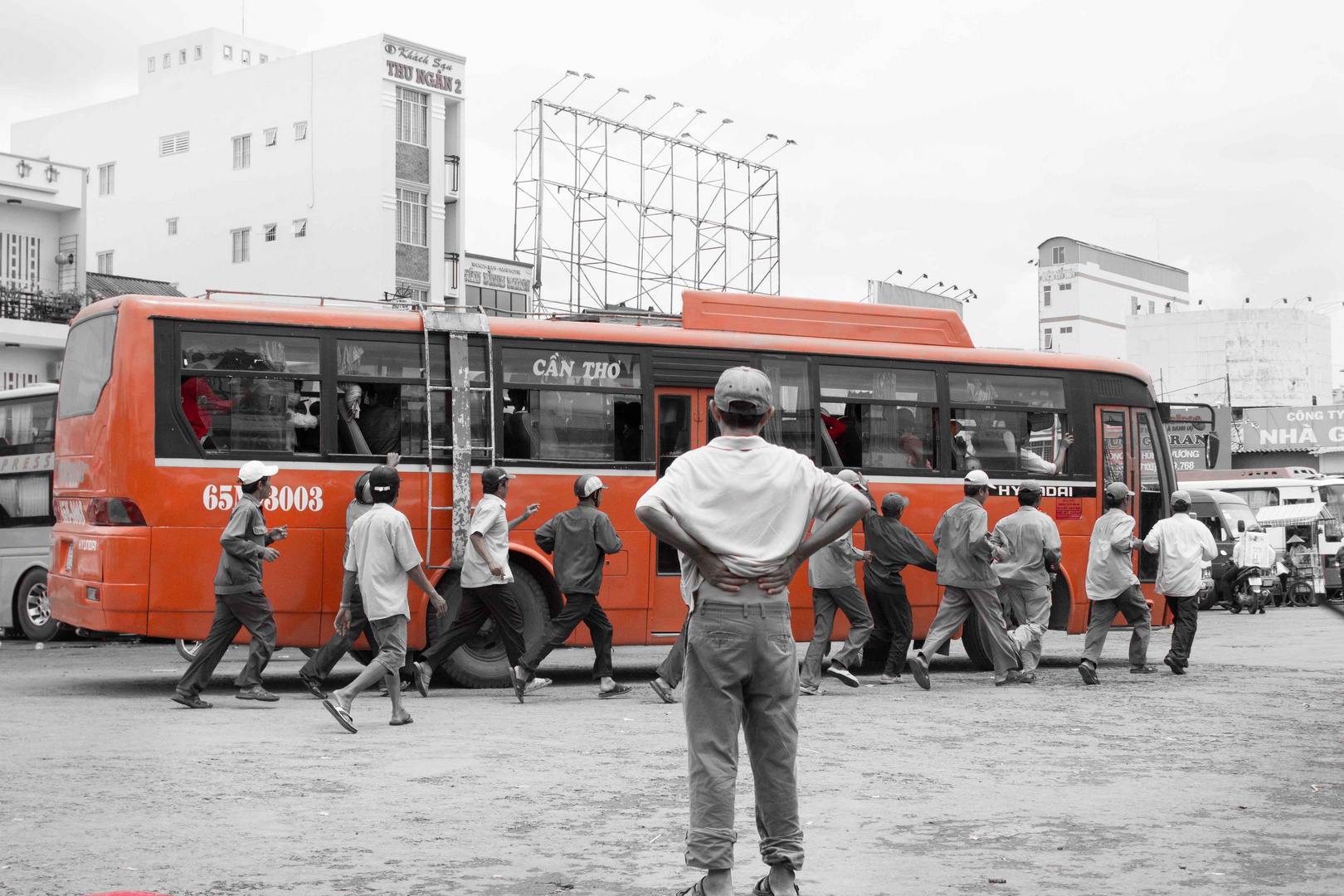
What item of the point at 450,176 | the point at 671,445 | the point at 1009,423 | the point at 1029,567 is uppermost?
the point at 450,176

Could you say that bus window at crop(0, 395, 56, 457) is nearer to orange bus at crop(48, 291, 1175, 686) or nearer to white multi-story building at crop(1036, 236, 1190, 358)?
orange bus at crop(48, 291, 1175, 686)

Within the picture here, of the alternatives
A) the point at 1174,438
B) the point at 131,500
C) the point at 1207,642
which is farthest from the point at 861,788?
the point at 1174,438

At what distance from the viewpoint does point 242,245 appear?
43969 millimetres

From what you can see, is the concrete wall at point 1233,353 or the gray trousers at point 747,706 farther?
the concrete wall at point 1233,353

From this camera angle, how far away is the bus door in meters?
12.8

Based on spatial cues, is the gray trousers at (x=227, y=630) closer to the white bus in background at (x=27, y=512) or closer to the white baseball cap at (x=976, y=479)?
the white baseball cap at (x=976, y=479)

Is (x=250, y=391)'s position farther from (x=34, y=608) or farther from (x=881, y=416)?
(x=34, y=608)

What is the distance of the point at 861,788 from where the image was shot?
24.1 feet

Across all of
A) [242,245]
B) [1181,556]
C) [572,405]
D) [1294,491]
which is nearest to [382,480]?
[572,405]

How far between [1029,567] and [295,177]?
3409cm

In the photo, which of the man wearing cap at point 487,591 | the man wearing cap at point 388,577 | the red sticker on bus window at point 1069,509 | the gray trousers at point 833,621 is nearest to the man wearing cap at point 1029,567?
the red sticker on bus window at point 1069,509

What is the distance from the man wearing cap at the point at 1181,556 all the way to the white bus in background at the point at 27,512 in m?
13.3

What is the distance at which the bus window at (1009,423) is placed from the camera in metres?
14.2

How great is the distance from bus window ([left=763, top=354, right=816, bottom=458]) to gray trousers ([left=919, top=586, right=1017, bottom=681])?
6.28 ft
